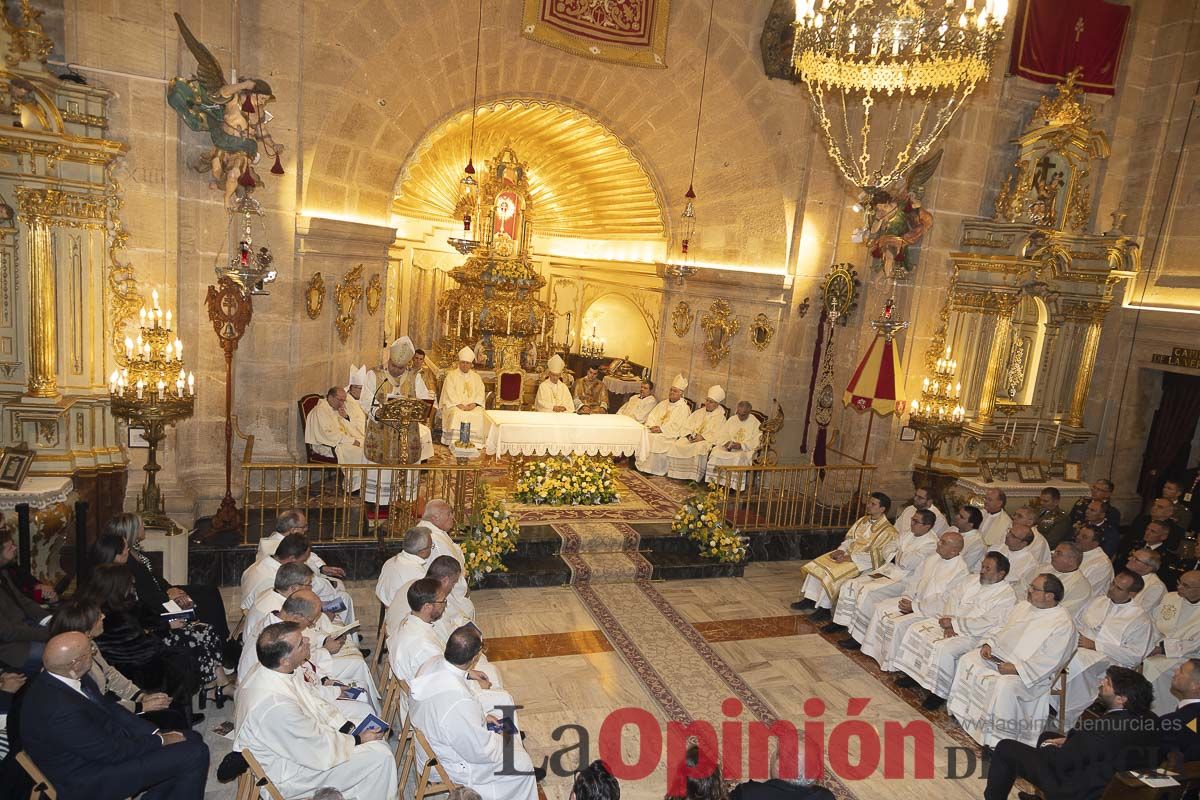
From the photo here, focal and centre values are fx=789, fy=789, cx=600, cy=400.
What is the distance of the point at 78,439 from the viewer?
7.80m

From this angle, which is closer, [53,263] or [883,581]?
[53,263]

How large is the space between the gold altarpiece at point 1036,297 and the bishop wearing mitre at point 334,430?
8152mm

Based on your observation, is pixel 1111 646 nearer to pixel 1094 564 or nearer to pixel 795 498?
pixel 1094 564

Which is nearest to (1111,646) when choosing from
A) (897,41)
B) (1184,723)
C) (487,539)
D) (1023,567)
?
(1023,567)

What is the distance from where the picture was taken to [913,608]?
757 centimetres

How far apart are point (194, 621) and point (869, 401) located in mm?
8592

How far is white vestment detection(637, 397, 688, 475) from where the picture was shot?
490 inches

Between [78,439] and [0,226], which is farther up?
[0,226]

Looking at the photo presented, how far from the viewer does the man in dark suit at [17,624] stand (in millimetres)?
5001

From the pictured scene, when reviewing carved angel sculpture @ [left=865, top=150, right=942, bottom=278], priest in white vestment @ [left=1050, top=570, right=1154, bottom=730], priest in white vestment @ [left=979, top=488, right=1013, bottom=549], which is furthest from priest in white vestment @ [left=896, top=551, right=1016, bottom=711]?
carved angel sculpture @ [left=865, top=150, right=942, bottom=278]

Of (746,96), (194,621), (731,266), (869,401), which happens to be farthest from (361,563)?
(746,96)

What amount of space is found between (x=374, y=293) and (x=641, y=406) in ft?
15.0

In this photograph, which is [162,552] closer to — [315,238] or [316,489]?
[316,489]

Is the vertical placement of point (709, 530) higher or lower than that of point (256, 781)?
higher
